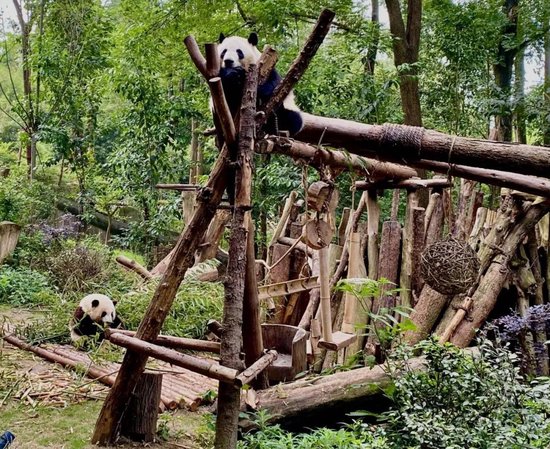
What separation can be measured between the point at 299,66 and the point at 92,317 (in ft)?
12.7

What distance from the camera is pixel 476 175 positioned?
349 centimetres

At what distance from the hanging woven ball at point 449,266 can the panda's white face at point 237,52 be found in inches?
78.5

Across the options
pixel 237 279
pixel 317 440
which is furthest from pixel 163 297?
pixel 317 440

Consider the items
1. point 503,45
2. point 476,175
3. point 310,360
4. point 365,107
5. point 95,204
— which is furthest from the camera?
point 95,204

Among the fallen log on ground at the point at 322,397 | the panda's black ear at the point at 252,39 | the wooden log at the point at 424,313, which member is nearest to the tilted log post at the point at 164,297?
the fallen log on ground at the point at 322,397

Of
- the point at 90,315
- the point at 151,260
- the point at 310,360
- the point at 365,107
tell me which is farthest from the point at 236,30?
the point at 310,360

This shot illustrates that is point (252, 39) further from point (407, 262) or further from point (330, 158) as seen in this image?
point (407, 262)

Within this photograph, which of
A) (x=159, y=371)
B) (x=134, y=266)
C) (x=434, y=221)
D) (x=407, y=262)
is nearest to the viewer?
(x=159, y=371)

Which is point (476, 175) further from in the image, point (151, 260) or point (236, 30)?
point (151, 260)

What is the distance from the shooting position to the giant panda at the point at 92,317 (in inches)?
227

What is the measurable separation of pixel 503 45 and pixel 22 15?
9769 millimetres

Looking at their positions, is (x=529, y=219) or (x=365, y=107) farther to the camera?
(x=365, y=107)

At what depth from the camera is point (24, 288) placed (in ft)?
24.8

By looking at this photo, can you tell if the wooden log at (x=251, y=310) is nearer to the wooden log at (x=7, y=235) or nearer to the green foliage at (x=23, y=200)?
the wooden log at (x=7, y=235)
